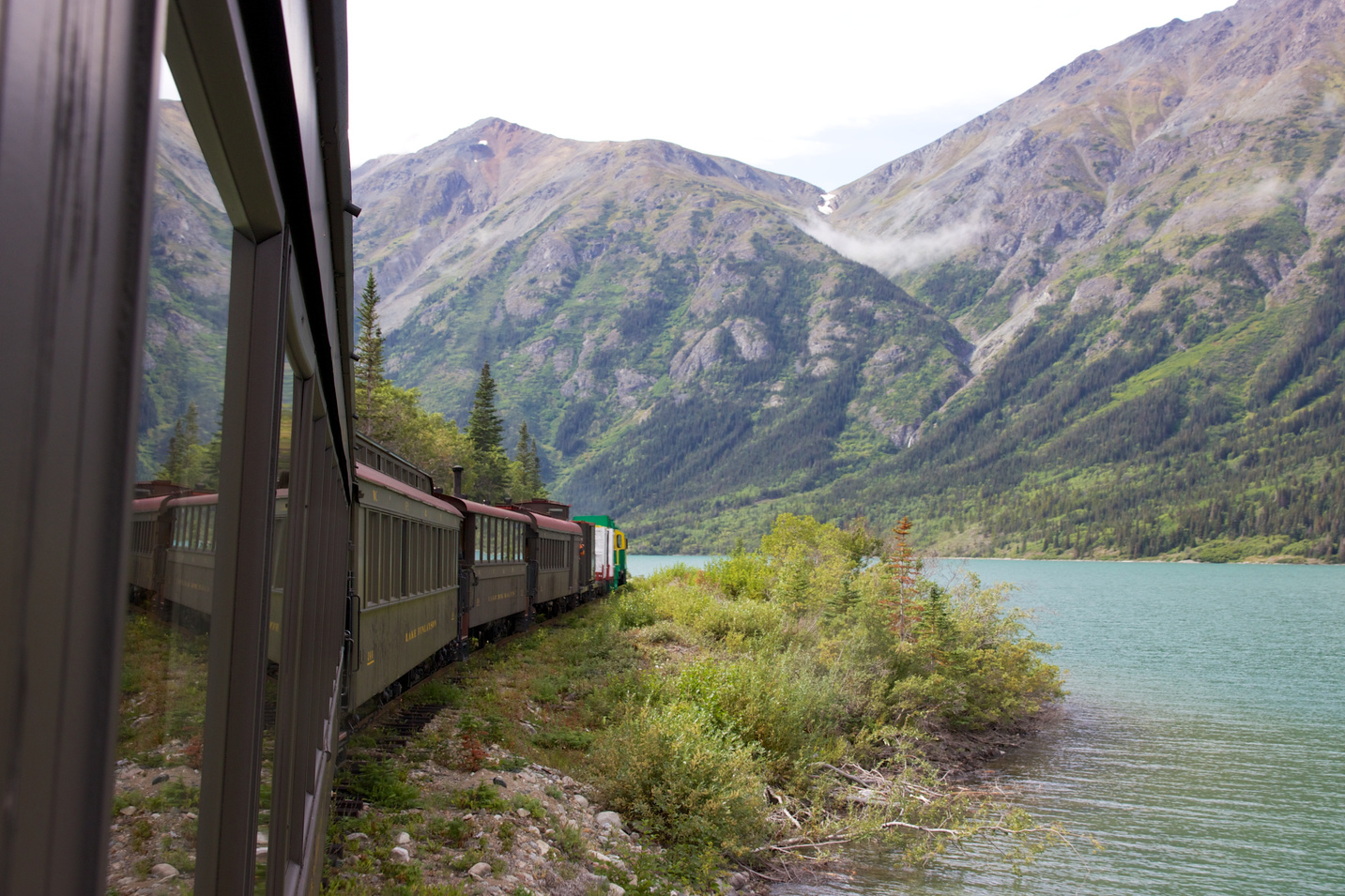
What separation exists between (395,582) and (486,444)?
67.4 m

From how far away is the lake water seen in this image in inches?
543

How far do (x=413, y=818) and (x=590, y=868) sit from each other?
5.93 feet

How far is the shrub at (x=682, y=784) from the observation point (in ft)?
35.9

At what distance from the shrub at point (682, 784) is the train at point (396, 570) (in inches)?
118

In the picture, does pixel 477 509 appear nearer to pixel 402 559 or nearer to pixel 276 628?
pixel 402 559

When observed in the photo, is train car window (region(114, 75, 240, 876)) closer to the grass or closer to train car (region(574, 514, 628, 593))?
the grass

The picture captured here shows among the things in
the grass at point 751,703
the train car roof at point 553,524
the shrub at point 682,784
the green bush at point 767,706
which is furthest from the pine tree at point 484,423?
the shrub at point 682,784

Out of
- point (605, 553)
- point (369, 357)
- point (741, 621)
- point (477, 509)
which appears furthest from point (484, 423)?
point (477, 509)

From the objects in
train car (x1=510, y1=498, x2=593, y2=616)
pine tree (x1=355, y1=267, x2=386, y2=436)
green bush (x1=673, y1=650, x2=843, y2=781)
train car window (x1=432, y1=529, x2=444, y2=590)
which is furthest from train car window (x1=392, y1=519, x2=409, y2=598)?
pine tree (x1=355, y1=267, x2=386, y2=436)

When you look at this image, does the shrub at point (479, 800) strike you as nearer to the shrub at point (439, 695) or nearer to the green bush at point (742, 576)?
the shrub at point (439, 695)

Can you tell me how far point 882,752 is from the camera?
689 inches

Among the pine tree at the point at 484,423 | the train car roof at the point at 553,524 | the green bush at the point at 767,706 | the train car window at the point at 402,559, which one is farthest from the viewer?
the pine tree at the point at 484,423

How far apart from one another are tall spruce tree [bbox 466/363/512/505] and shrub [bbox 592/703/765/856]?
63385 mm

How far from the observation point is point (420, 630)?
1234 centimetres
